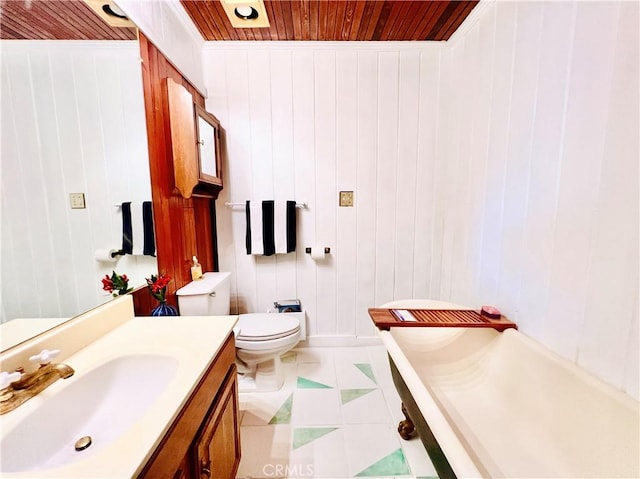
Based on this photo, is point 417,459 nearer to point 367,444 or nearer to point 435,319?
point 367,444

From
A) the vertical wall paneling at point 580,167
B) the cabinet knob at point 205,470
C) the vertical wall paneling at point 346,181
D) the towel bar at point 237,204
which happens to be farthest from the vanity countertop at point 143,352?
the vertical wall paneling at point 580,167

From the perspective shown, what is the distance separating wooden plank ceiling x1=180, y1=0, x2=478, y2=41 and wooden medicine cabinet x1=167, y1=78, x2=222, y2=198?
24.2 inches

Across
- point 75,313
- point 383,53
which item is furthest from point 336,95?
point 75,313

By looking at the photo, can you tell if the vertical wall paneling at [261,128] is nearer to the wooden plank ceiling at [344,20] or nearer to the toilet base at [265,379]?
the wooden plank ceiling at [344,20]

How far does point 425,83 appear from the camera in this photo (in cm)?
210

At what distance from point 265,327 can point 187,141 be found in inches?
49.2

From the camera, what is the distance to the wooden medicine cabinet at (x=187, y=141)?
1.51 meters

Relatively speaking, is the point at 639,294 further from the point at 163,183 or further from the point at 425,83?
the point at 163,183

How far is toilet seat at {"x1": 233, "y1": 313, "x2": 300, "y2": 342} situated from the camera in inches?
65.6

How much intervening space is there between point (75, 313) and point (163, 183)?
2.62ft

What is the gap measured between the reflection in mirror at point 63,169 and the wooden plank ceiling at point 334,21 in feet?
0.67

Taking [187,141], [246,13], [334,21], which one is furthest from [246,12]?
[187,141]

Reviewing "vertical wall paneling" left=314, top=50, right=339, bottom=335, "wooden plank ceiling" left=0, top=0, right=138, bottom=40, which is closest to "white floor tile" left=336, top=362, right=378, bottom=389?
"vertical wall paneling" left=314, top=50, right=339, bottom=335

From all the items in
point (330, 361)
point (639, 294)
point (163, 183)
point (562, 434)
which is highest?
point (163, 183)
